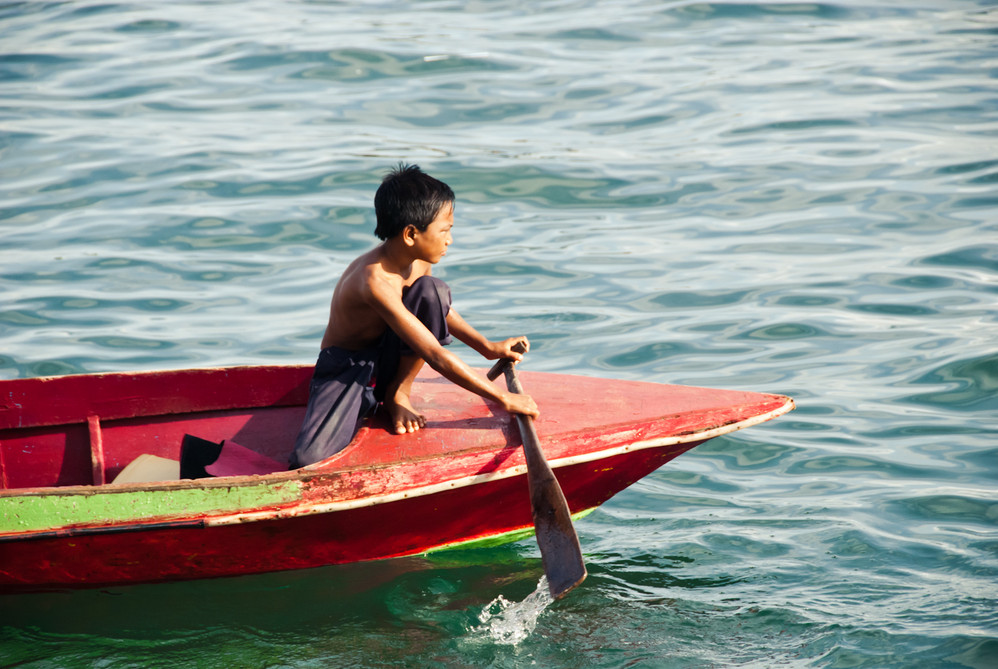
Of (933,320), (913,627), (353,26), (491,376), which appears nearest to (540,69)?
(353,26)

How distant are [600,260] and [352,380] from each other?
14.0 ft

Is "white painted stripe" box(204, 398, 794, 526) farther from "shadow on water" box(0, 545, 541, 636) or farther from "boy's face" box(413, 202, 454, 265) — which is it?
"boy's face" box(413, 202, 454, 265)

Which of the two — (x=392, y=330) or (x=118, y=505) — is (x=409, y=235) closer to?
(x=392, y=330)

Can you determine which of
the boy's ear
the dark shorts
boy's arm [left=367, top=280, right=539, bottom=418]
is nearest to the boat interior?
the dark shorts

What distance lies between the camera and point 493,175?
10047 mm

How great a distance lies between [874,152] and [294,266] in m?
5.69

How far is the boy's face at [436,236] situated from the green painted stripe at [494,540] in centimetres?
127

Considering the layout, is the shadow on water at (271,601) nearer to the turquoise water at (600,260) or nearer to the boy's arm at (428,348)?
the turquoise water at (600,260)

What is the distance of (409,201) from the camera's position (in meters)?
4.04

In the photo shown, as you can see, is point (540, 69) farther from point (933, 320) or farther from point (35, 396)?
point (35, 396)

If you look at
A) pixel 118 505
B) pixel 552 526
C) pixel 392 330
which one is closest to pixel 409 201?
pixel 392 330

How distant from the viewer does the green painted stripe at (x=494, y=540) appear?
4.54 m

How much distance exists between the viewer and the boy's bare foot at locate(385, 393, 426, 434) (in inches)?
166

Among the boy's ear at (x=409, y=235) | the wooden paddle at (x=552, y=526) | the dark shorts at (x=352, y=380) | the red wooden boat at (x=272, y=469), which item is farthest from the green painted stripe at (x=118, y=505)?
the boy's ear at (x=409, y=235)
